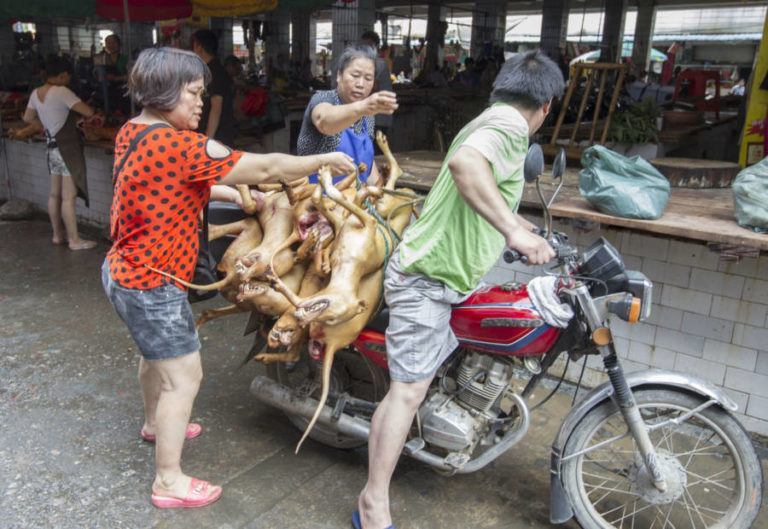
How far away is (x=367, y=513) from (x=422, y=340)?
75cm

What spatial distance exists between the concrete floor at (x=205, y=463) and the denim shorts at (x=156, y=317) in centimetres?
75

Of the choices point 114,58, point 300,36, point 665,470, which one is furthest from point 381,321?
point 300,36

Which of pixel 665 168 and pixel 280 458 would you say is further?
pixel 665 168

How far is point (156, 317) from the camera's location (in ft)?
8.69

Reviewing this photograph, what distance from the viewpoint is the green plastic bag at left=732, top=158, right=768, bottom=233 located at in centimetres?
Answer: 301

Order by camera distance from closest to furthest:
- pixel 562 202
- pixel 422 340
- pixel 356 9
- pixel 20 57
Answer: pixel 422 340
pixel 562 202
pixel 356 9
pixel 20 57

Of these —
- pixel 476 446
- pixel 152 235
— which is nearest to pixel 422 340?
pixel 476 446

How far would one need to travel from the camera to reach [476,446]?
9.20 feet

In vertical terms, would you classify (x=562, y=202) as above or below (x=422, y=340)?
above

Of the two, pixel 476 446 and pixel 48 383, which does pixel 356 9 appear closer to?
pixel 48 383

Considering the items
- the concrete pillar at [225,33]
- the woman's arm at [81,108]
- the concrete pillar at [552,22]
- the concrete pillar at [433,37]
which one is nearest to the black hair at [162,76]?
the woman's arm at [81,108]

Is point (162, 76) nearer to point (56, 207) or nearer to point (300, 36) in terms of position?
point (56, 207)

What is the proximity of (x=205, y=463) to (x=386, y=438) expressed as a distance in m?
1.14

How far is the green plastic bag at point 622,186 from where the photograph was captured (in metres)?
3.22
